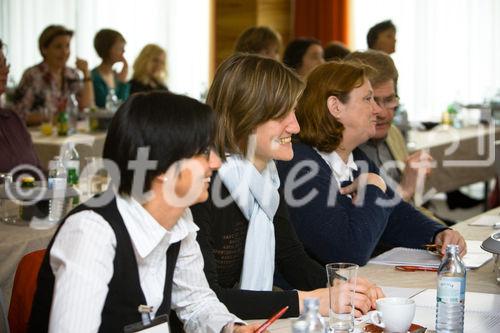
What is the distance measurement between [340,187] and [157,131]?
119 cm

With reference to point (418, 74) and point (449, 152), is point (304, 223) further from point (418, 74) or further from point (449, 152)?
point (418, 74)

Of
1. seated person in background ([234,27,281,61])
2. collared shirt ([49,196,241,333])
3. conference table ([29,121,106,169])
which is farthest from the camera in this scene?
seated person in background ([234,27,281,61])

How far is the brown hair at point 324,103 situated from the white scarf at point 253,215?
41 cm

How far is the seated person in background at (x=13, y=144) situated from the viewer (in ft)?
14.4

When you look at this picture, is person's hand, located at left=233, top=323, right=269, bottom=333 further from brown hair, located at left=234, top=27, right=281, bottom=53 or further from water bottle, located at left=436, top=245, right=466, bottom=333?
brown hair, located at left=234, top=27, right=281, bottom=53

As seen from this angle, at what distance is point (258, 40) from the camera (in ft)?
20.6

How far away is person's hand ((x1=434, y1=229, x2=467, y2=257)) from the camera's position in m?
2.61

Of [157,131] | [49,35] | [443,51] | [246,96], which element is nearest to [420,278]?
[246,96]

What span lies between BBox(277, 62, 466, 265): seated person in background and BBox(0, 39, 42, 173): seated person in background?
206 centimetres

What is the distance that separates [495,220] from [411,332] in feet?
5.31

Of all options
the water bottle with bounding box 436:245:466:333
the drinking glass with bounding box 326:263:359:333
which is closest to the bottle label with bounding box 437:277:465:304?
the water bottle with bounding box 436:245:466:333

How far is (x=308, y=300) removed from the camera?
1465 mm

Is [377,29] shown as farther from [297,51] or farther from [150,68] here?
[150,68]

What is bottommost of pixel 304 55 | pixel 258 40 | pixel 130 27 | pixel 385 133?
pixel 385 133
